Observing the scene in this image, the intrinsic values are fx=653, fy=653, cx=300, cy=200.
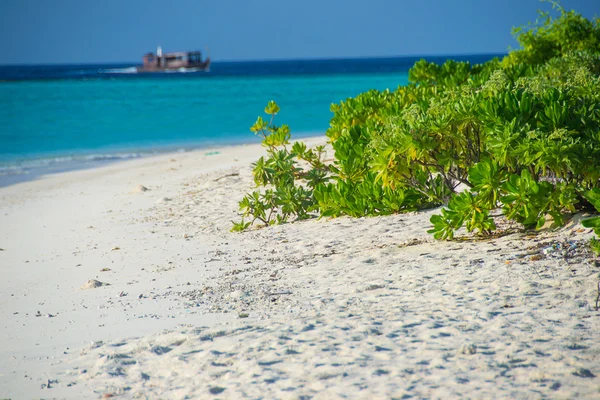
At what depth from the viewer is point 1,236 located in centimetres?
789

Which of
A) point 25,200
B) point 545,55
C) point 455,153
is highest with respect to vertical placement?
point 545,55

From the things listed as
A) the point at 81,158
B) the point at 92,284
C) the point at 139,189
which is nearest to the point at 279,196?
the point at 92,284

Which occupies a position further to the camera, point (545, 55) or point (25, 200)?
point (545, 55)

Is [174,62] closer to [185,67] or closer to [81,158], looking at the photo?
[185,67]

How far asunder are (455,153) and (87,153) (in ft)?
52.1

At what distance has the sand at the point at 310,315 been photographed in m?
2.90

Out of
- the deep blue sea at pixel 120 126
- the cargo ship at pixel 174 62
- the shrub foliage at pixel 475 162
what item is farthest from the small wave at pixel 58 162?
the cargo ship at pixel 174 62

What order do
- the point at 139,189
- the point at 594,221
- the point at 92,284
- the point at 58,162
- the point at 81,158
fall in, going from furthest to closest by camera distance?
1. the point at 81,158
2. the point at 58,162
3. the point at 139,189
4. the point at 92,284
5. the point at 594,221

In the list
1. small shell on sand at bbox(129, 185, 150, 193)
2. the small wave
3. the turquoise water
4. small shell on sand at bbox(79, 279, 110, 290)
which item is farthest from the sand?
the turquoise water

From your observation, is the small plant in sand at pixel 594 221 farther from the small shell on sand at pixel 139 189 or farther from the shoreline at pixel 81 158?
the shoreline at pixel 81 158

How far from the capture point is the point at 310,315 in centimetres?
367

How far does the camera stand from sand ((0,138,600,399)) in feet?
9.50

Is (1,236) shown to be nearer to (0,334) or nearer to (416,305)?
(0,334)

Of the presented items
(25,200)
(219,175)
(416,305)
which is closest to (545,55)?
(219,175)
